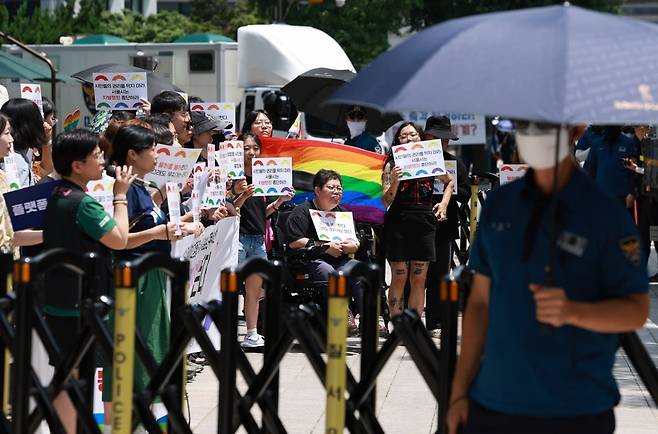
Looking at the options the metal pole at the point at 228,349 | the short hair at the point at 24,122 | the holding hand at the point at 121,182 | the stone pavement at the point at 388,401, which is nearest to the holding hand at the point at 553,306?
the metal pole at the point at 228,349

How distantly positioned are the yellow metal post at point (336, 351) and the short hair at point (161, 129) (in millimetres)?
3518

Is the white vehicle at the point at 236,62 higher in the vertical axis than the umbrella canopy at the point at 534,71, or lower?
lower

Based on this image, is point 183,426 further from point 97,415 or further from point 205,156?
point 205,156

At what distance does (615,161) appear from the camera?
14570 millimetres

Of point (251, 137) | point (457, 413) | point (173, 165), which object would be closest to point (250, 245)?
point (251, 137)

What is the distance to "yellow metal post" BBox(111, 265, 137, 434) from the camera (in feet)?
17.6

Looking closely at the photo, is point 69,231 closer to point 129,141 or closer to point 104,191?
point 104,191

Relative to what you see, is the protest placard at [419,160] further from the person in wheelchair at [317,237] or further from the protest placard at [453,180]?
the protest placard at [453,180]

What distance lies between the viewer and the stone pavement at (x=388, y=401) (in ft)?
26.4

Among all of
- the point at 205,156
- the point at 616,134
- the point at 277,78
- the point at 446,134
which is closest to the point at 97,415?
the point at 205,156

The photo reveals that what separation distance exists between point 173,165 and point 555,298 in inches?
187

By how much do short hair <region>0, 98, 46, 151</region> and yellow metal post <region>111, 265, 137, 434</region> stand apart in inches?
170

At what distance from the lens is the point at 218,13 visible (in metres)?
62.8

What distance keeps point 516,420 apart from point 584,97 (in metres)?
1.06
